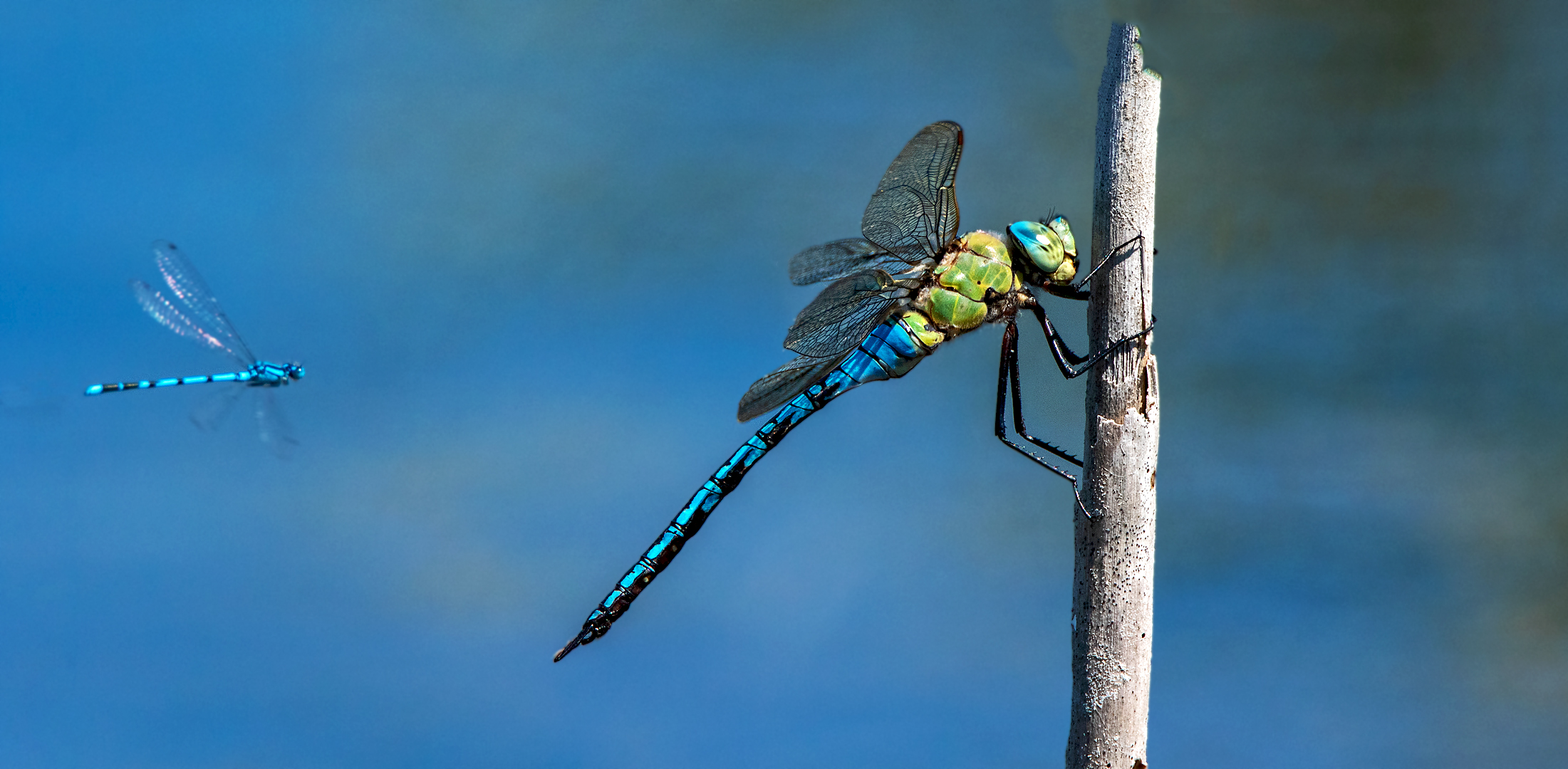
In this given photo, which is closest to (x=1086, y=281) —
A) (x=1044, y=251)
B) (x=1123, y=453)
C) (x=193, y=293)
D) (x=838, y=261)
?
(x=1044, y=251)

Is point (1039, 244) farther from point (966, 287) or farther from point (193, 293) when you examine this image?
point (193, 293)

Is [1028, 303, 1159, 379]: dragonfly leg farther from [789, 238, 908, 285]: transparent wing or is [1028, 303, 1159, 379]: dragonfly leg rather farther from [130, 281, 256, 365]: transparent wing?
[130, 281, 256, 365]: transparent wing

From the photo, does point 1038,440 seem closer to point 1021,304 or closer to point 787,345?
point 1021,304

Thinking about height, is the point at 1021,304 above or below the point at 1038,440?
above

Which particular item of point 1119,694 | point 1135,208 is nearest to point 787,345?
point 1135,208

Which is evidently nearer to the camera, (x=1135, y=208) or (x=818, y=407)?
(x=1135, y=208)

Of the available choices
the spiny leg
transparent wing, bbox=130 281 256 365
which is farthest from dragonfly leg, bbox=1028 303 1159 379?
transparent wing, bbox=130 281 256 365

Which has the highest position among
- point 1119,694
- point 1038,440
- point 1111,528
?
point 1038,440
